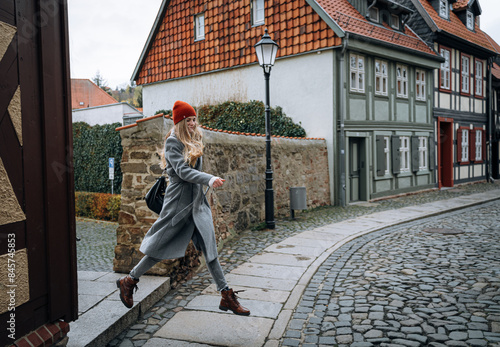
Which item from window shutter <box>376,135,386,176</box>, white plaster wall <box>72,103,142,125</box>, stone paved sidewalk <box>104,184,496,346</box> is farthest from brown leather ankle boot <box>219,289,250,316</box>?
white plaster wall <box>72,103,142,125</box>

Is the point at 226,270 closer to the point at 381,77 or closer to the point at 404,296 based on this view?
the point at 404,296

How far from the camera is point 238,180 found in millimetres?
9039

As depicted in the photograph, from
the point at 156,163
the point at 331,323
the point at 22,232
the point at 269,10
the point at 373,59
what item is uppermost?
the point at 269,10

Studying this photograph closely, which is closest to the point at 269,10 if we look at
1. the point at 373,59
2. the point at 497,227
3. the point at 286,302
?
the point at 373,59

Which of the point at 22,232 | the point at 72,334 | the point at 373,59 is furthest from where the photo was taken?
the point at 373,59

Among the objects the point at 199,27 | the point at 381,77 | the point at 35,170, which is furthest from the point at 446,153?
the point at 35,170

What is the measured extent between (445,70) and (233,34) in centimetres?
970

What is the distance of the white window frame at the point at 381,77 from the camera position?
15750 millimetres

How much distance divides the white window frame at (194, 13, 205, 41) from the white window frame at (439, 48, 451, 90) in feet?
32.7

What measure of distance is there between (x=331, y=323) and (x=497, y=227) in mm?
6790

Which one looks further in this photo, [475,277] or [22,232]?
[475,277]

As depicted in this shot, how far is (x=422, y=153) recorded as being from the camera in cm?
1870

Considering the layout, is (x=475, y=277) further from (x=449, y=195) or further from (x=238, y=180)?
(x=449, y=195)

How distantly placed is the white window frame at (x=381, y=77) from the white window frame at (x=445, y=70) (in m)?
4.66
